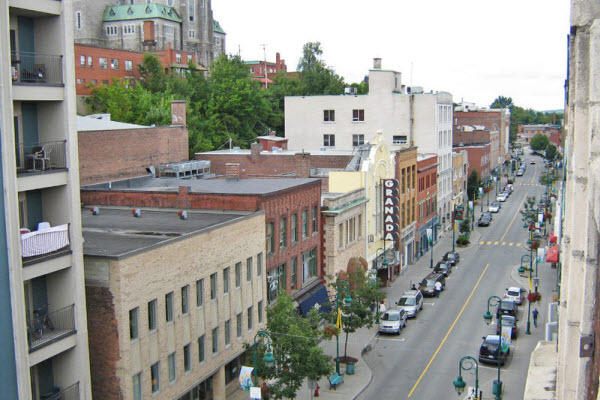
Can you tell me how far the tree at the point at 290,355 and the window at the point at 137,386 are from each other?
5966mm

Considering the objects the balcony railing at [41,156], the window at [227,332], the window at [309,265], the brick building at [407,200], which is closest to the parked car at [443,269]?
the brick building at [407,200]

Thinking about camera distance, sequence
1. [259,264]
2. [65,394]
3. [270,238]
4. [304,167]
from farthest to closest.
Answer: [304,167], [270,238], [259,264], [65,394]

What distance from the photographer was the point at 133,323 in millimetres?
27062

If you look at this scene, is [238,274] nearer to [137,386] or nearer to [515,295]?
[137,386]

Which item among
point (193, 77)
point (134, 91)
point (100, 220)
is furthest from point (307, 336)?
point (193, 77)

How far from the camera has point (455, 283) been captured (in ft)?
204

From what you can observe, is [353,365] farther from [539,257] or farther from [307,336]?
[539,257]

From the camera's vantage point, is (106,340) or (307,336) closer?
(106,340)

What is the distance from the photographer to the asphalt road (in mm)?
38250

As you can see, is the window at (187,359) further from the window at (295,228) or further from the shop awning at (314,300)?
the window at (295,228)

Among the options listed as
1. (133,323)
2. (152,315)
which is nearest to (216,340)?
(152,315)

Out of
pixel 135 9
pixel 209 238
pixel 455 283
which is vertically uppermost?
pixel 135 9

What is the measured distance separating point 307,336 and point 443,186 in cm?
5782

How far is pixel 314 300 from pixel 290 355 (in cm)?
1228
